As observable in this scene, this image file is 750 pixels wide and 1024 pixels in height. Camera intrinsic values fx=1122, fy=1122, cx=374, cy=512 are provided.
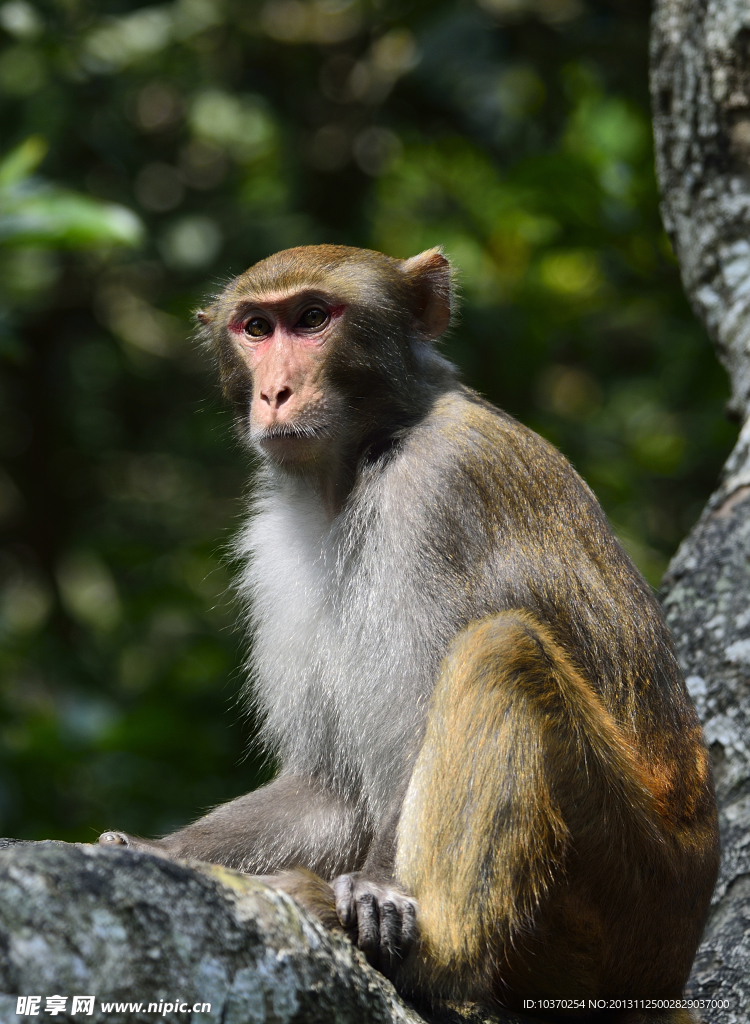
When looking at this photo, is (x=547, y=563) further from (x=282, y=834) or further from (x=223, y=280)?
(x=223, y=280)

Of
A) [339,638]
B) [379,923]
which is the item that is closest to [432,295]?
[339,638]

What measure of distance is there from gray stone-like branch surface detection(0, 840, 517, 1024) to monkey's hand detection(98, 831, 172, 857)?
115cm

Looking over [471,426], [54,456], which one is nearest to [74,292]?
[54,456]

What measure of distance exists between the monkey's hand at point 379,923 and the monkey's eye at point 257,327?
2.63 meters

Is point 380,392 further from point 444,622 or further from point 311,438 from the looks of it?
point 444,622

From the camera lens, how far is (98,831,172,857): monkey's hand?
4297 millimetres

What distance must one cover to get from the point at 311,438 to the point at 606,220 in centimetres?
515

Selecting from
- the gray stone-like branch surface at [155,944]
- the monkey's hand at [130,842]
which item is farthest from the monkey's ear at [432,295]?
the gray stone-like branch surface at [155,944]

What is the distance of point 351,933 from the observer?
143 inches

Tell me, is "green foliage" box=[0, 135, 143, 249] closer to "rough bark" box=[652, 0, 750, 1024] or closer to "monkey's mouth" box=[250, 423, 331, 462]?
"monkey's mouth" box=[250, 423, 331, 462]

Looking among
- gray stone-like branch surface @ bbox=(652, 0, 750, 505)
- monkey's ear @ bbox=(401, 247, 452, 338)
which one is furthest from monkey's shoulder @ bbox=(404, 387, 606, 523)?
gray stone-like branch surface @ bbox=(652, 0, 750, 505)

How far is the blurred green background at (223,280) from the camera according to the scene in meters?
8.45

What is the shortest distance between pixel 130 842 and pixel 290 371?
6.82 ft

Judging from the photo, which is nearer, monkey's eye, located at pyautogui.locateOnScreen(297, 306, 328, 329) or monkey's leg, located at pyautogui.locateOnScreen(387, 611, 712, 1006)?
monkey's leg, located at pyautogui.locateOnScreen(387, 611, 712, 1006)
